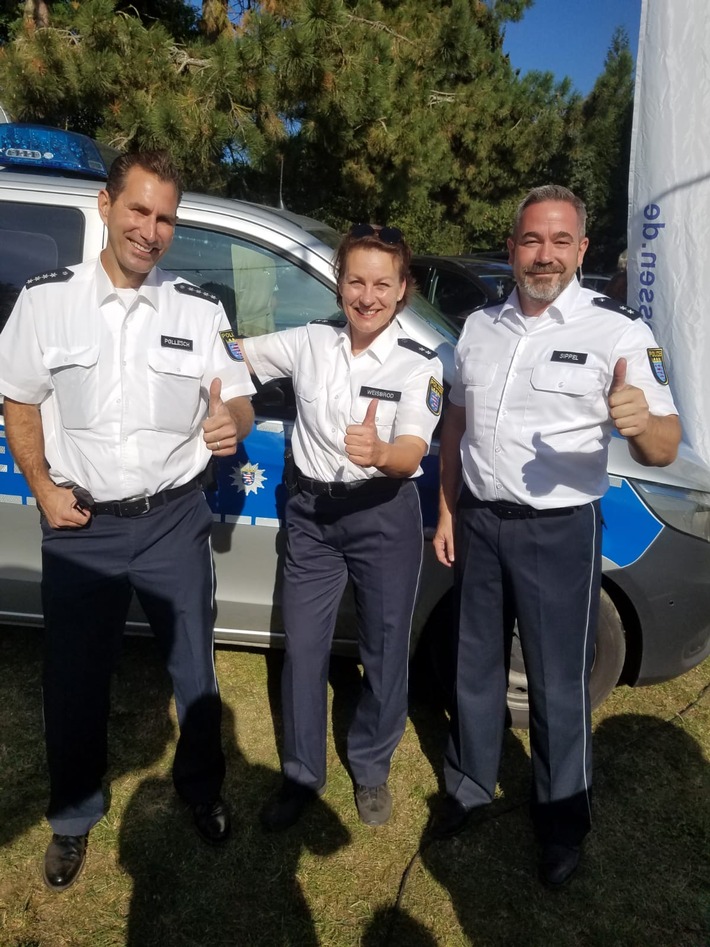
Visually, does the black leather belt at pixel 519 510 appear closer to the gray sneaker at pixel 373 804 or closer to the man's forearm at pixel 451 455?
the man's forearm at pixel 451 455

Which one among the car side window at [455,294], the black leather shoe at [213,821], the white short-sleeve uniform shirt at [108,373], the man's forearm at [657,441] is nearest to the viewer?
the man's forearm at [657,441]

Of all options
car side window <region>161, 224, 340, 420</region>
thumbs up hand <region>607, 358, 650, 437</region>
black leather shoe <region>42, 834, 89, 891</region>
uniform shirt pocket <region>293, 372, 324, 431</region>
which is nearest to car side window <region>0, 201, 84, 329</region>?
car side window <region>161, 224, 340, 420</region>

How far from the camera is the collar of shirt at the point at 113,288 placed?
1.85 meters

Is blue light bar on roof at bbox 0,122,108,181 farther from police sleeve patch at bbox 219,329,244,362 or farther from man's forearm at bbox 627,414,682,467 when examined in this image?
man's forearm at bbox 627,414,682,467

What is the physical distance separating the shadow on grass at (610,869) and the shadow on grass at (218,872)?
1.36 feet

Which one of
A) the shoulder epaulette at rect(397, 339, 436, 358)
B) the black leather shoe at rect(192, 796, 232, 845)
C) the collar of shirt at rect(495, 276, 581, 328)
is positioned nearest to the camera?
the collar of shirt at rect(495, 276, 581, 328)

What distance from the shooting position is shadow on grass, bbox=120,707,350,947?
6.38ft

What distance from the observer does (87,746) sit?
2068mm

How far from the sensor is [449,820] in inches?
89.7

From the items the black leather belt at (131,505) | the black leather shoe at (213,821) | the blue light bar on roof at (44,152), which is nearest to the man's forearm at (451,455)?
the black leather belt at (131,505)

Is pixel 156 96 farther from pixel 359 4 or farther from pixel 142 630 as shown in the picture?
pixel 142 630

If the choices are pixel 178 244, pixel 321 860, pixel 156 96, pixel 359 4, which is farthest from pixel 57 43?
pixel 321 860

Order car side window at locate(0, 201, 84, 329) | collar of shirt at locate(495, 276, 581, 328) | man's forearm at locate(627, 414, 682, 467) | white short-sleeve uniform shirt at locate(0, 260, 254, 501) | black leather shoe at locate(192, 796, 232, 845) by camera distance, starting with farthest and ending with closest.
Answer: car side window at locate(0, 201, 84, 329)
black leather shoe at locate(192, 796, 232, 845)
collar of shirt at locate(495, 276, 581, 328)
white short-sleeve uniform shirt at locate(0, 260, 254, 501)
man's forearm at locate(627, 414, 682, 467)

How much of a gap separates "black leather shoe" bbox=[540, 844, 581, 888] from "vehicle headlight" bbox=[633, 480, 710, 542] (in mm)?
1087
